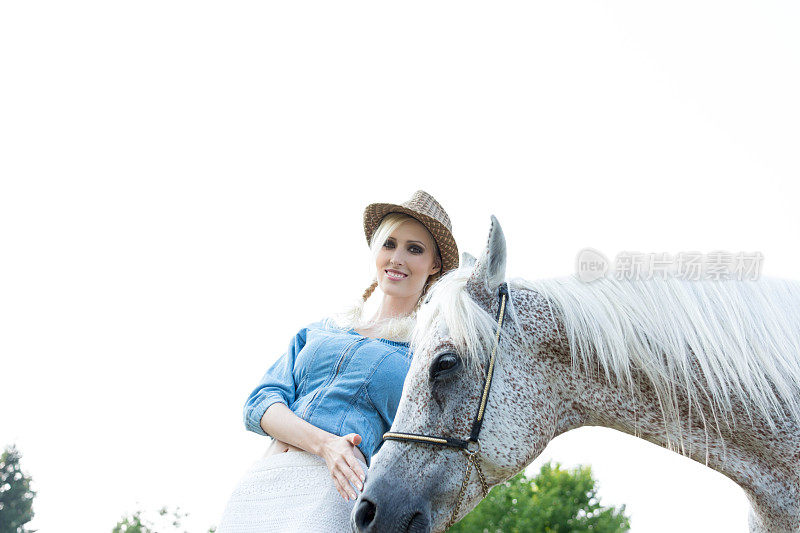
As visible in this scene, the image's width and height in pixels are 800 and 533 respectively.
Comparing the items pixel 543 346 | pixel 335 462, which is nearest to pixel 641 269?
pixel 543 346

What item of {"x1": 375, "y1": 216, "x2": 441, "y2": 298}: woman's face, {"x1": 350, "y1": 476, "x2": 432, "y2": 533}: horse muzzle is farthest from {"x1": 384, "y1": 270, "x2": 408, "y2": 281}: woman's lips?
{"x1": 350, "y1": 476, "x2": 432, "y2": 533}: horse muzzle

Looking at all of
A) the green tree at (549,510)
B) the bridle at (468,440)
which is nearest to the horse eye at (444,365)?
the bridle at (468,440)

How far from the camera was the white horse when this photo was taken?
2086 millimetres

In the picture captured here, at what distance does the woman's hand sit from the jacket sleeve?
0.40m

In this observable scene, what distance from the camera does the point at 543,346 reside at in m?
2.30

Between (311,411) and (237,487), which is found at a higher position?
(311,411)

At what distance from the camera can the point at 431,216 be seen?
3.58 metres

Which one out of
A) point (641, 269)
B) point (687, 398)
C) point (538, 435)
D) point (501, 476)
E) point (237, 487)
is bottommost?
point (237, 487)

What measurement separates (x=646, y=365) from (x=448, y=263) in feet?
5.89

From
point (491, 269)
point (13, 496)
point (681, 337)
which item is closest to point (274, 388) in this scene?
point (491, 269)

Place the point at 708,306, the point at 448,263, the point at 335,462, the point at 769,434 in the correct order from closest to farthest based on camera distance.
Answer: the point at 769,434 → the point at 708,306 → the point at 335,462 → the point at 448,263

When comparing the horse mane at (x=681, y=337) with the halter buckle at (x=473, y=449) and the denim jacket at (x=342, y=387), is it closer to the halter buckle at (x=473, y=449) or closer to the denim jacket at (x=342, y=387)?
the halter buckle at (x=473, y=449)

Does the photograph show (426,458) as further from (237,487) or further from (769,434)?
(769,434)

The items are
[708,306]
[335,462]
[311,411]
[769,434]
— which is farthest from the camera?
[311,411]
